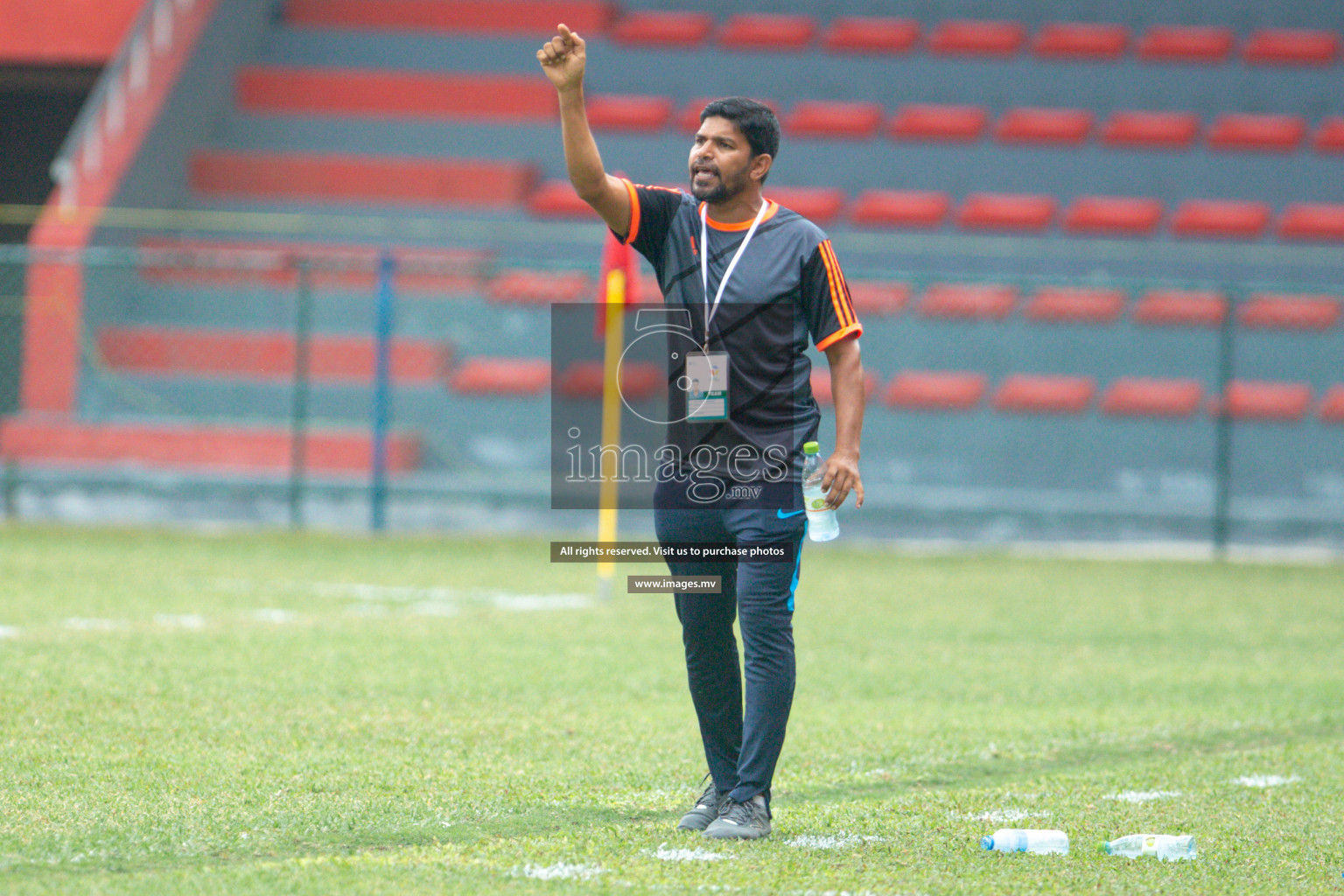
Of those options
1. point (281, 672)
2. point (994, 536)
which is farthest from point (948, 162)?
point (281, 672)

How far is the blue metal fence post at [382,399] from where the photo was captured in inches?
597

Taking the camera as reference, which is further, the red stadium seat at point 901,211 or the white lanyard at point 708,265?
the red stadium seat at point 901,211

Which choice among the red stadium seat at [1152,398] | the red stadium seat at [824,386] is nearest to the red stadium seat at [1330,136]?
the red stadium seat at [1152,398]

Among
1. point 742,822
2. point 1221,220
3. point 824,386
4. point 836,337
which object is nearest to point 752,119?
point 836,337

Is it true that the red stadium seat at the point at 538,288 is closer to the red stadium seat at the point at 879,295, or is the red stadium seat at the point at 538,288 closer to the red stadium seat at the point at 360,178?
the red stadium seat at the point at 879,295

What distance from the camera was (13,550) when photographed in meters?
12.8

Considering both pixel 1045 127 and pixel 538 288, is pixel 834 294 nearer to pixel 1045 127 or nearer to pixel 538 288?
pixel 538 288

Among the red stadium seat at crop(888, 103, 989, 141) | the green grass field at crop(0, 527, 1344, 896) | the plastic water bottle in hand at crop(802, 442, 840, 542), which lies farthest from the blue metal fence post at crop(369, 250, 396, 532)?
the plastic water bottle in hand at crop(802, 442, 840, 542)

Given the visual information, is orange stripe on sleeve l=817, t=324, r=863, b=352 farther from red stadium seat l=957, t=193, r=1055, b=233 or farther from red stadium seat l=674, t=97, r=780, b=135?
red stadium seat l=674, t=97, r=780, b=135

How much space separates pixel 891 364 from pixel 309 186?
776 centimetres

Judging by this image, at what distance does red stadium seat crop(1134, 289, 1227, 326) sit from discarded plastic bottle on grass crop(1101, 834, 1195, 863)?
11993 mm

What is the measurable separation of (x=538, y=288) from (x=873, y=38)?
717 cm

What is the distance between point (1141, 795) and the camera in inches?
215

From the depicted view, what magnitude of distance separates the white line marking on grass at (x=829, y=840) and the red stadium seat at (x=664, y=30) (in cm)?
1825
